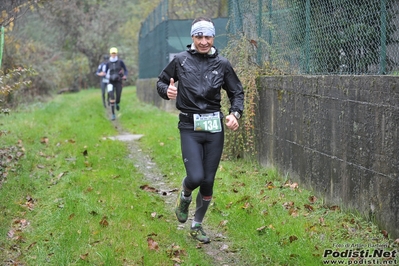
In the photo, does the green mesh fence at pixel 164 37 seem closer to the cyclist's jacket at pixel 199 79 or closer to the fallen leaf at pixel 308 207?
the fallen leaf at pixel 308 207

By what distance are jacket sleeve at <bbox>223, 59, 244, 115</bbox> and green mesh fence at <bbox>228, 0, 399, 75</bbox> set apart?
1346 millimetres

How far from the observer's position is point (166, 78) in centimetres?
622

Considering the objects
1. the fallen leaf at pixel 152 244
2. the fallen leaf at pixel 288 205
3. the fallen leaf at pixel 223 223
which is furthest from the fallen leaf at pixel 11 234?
the fallen leaf at pixel 288 205

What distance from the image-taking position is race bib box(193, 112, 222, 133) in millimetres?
5980

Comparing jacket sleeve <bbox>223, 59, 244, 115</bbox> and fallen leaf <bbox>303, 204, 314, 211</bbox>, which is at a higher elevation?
jacket sleeve <bbox>223, 59, 244, 115</bbox>

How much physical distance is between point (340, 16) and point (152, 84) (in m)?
14.8

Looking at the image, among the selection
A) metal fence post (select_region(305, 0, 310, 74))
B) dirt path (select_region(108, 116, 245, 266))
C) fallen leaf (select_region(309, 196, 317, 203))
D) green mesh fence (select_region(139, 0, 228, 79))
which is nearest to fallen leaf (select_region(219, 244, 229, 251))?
dirt path (select_region(108, 116, 245, 266))

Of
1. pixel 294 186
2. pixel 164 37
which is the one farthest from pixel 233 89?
pixel 164 37

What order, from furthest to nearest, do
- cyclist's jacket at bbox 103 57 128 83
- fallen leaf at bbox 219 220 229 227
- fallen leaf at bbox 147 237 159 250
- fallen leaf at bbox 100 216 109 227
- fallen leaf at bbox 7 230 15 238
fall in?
cyclist's jacket at bbox 103 57 128 83 < fallen leaf at bbox 219 220 229 227 < fallen leaf at bbox 100 216 109 227 < fallen leaf at bbox 7 230 15 238 < fallen leaf at bbox 147 237 159 250

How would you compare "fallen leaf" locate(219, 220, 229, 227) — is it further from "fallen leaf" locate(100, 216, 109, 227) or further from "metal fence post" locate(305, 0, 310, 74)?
"metal fence post" locate(305, 0, 310, 74)

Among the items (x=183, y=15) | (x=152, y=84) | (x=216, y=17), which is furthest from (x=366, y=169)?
(x=152, y=84)

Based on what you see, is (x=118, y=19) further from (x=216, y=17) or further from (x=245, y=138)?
(x=245, y=138)

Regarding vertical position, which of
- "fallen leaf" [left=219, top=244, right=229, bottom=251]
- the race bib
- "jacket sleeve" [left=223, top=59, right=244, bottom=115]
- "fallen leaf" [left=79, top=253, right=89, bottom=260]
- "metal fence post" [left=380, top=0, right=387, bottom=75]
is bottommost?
"fallen leaf" [left=219, top=244, right=229, bottom=251]

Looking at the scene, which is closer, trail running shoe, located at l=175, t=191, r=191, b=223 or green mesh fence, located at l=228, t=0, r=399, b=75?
green mesh fence, located at l=228, t=0, r=399, b=75
